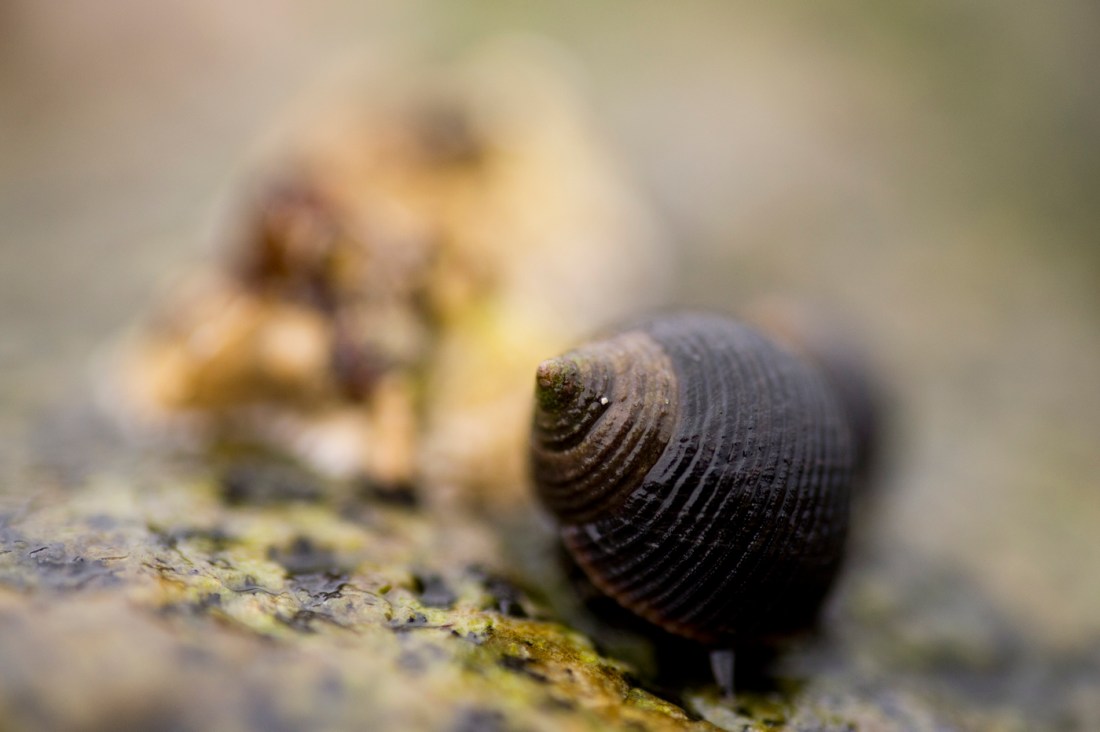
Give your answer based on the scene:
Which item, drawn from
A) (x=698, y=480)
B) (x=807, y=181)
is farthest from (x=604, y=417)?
(x=807, y=181)

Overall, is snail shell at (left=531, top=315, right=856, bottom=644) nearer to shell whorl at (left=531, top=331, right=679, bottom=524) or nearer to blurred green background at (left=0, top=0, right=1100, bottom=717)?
shell whorl at (left=531, top=331, right=679, bottom=524)

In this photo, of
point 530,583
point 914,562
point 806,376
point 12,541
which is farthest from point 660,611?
point 12,541

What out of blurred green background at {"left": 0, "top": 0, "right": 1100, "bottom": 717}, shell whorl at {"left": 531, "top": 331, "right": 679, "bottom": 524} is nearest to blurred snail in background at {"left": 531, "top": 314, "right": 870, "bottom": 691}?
shell whorl at {"left": 531, "top": 331, "right": 679, "bottom": 524}

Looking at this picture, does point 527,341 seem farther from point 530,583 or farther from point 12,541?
point 12,541

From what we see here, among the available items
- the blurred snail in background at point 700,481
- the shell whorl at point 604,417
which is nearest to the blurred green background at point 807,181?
the blurred snail in background at point 700,481

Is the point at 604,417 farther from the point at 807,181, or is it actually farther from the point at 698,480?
the point at 807,181

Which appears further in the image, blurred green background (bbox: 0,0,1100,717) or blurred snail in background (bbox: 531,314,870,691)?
blurred green background (bbox: 0,0,1100,717)

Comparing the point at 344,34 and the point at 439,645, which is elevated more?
the point at 344,34
